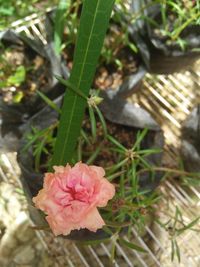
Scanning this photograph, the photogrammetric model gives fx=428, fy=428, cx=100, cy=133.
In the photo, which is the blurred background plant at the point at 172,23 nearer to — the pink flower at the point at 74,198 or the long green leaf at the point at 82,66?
the long green leaf at the point at 82,66

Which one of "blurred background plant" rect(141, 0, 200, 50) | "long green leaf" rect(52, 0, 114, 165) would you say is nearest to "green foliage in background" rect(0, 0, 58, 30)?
"blurred background plant" rect(141, 0, 200, 50)

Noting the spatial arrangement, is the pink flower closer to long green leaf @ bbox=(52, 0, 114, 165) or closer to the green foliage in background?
long green leaf @ bbox=(52, 0, 114, 165)

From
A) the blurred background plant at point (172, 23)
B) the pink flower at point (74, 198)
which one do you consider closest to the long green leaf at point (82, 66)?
the pink flower at point (74, 198)

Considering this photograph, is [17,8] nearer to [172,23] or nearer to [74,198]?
[172,23]

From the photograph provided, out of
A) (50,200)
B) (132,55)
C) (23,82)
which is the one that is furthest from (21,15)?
(50,200)

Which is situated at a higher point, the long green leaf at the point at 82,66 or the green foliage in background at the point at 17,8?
the green foliage in background at the point at 17,8
